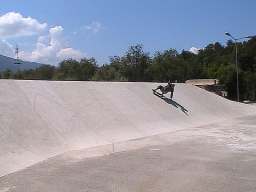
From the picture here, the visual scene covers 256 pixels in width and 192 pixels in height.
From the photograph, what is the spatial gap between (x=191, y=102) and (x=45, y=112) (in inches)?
611

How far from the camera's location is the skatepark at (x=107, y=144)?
975 cm

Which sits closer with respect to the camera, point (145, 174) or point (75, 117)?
point (145, 174)

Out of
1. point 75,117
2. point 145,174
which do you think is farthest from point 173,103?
point 145,174

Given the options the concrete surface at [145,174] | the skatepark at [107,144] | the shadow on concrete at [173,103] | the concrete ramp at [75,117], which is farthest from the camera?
the shadow on concrete at [173,103]

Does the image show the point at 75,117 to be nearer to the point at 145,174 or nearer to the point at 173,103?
the point at 145,174

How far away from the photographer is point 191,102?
2955 cm

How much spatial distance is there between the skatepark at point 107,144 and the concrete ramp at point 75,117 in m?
0.04

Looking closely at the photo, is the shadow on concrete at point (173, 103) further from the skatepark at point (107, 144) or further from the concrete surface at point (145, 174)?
the concrete surface at point (145, 174)

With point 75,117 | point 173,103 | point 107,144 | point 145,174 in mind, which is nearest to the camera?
point 145,174

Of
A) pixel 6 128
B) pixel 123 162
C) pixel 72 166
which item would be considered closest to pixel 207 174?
pixel 123 162

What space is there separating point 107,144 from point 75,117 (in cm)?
188

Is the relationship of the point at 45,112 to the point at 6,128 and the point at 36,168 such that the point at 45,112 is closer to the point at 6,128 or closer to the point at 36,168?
the point at 6,128

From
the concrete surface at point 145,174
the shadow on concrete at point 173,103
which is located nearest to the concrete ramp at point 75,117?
the shadow on concrete at point 173,103

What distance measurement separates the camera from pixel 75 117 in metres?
16.6
